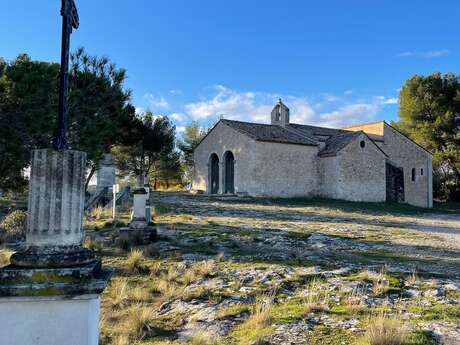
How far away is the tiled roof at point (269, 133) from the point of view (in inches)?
1036

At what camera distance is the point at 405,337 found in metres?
3.65

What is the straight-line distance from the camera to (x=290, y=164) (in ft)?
88.7

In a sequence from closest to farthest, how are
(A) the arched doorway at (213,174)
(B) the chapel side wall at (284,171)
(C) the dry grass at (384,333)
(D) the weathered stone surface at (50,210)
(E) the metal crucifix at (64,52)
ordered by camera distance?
(D) the weathered stone surface at (50,210) → (E) the metal crucifix at (64,52) → (C) the dry grass at (384,333) → (B) the chapel side wall at (284,171) → (A) the arched doorway at (213,174)

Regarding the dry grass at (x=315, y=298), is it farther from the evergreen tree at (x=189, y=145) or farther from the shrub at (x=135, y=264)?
the evergreen tree at (x=189, y=145)

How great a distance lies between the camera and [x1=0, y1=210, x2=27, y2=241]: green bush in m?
9.38

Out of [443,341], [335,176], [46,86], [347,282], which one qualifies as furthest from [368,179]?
[443,341]

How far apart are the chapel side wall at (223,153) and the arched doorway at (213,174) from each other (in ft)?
1.10

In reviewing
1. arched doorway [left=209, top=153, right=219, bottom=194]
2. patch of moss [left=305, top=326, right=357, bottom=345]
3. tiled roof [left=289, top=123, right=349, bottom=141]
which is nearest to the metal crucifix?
patch of moss [left=305, top=326, right=357, bottom=345]

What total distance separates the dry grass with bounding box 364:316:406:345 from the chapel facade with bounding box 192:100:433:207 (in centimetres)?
2189

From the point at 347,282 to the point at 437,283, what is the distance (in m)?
1.37

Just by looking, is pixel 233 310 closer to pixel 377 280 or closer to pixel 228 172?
pixel 377 280

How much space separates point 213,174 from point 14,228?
21.0 m

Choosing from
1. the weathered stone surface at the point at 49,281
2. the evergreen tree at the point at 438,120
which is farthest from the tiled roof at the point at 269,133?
the weathered stone surface at the point at 49,281

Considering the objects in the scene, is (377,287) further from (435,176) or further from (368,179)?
(435,176)
